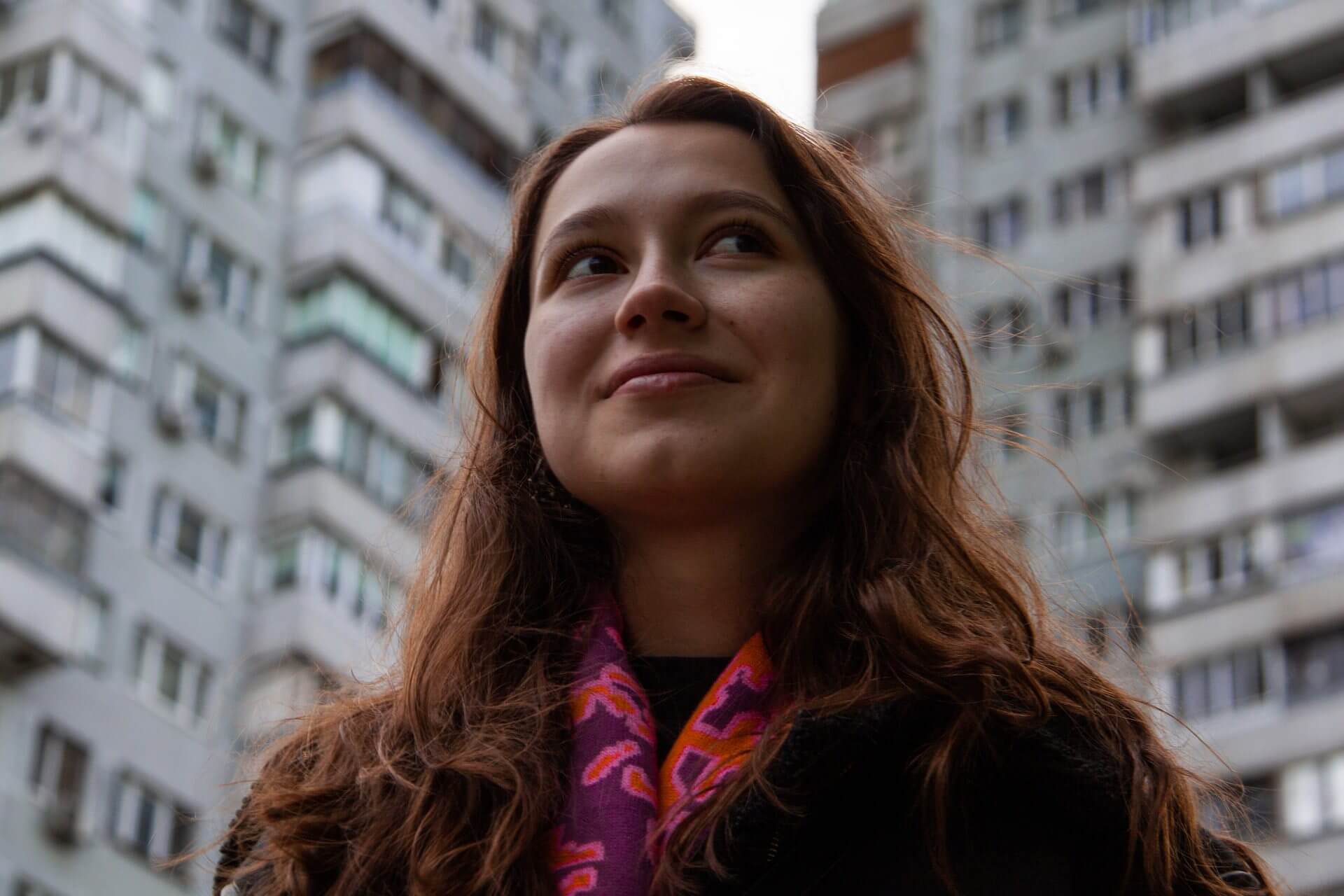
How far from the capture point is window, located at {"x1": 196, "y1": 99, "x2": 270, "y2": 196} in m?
45.6

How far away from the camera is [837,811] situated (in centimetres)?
428

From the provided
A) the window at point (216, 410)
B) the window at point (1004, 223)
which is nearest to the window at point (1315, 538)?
the window at point (1004, 223)

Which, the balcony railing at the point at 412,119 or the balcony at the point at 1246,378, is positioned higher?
the balcony railing at the point at 412,119

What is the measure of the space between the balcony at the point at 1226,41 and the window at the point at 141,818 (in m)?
26.9

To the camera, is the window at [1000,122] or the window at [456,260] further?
the window at [1000,122]

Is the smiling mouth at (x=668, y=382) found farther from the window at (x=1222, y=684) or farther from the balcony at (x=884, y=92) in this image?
the balcony at (x=884, y=92)

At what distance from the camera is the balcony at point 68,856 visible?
1422 inches

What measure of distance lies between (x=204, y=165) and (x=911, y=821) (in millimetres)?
41468

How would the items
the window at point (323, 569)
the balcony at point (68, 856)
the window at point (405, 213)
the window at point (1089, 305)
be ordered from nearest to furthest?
1. the balcony at point (68, 856)
2. the window at point (323, 569)
3. the window at point (405, 213)
4. the window at point (1089, 305)

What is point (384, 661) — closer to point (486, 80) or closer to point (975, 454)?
point (975, 454)

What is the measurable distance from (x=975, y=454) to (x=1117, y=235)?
50646 millimetres

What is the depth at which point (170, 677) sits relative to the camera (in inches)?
1612

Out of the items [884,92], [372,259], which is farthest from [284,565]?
[884,92]

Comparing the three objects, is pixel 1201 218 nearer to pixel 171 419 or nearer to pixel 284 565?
pixel 284 565
